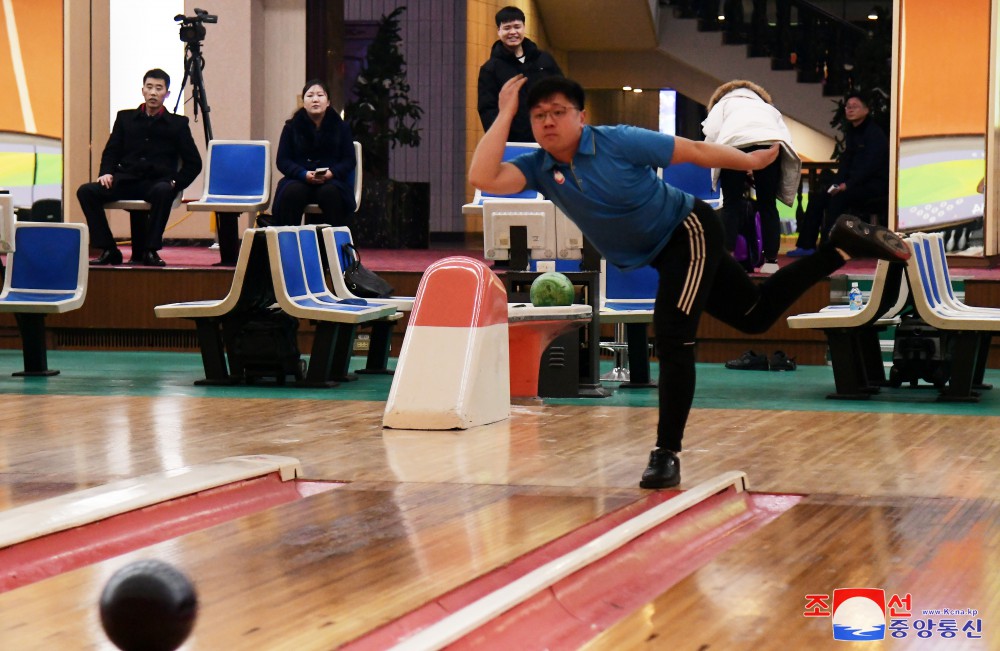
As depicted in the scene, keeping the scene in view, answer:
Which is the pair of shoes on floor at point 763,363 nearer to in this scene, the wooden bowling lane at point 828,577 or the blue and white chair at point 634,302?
the blue and white chair at point 634,302

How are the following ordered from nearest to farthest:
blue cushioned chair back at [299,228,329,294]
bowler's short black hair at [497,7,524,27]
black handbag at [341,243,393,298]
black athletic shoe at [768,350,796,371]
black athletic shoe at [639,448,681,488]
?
black athletic shoe at [639,448,681,488] < blue cushioned chair back at [299,228,329,294] < black handbag at [341,243,393,298] < black athletic shoe at [768,350,796,371] < bowler's short black hair at [497,7,524,27]

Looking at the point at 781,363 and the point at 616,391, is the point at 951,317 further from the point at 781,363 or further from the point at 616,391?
the point at 781,363

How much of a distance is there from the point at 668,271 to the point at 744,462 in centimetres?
99

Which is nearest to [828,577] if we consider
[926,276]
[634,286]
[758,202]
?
[926,276]

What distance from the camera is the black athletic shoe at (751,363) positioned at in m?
8.45

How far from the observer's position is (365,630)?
2604mm

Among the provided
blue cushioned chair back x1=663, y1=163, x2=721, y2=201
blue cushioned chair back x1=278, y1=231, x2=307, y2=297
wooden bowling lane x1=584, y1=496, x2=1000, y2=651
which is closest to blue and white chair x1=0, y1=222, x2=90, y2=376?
blue cushioned chair back x1=278, y1=231, x2=307, y2=297

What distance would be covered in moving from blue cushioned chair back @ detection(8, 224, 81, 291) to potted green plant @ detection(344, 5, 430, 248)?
184 inches

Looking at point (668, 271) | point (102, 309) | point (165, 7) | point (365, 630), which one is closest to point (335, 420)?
point (668, 271)

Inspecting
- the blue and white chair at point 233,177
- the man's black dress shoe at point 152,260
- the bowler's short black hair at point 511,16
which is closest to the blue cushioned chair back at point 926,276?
the bowler's short black hair at point 511,16

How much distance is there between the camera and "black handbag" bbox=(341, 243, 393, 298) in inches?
311

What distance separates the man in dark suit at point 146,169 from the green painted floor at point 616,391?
3.91ft

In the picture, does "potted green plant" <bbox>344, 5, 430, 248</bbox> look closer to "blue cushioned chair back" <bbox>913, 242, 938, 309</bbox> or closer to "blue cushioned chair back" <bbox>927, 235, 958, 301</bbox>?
"blue cushioned chair back" <bbox>927, 235, 958, 301</bbox>

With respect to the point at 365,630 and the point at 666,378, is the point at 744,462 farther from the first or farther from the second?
the point at 365,630
